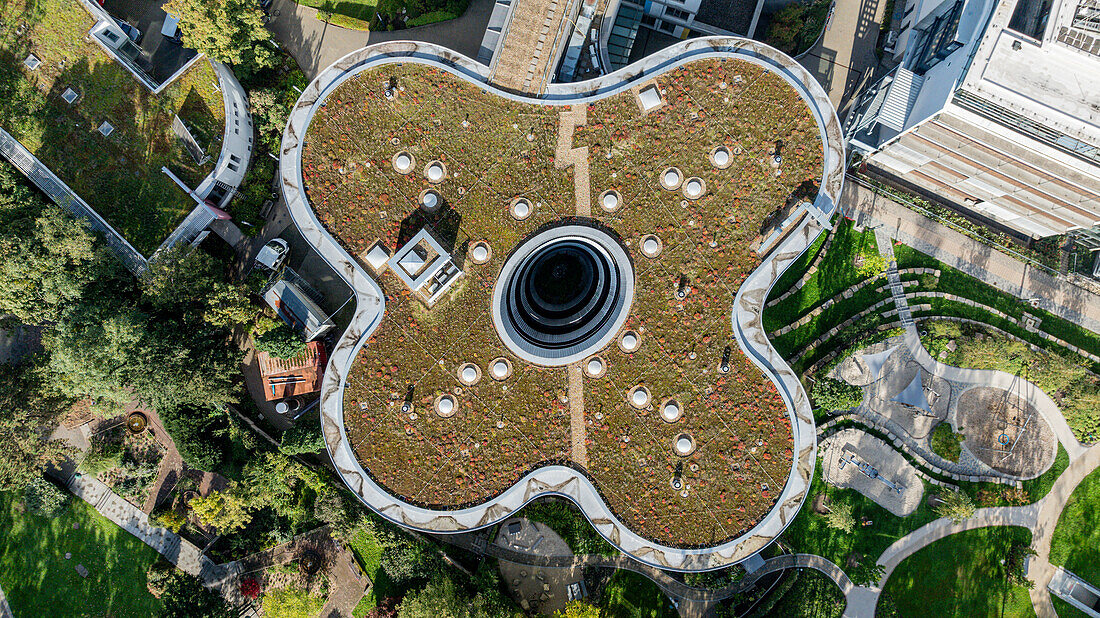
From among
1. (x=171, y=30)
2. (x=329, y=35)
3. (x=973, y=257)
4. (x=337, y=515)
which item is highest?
(x=329, y=35)

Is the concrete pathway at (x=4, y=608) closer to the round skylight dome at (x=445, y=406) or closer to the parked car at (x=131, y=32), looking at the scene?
the round skylight dome at (x=445, y=406)

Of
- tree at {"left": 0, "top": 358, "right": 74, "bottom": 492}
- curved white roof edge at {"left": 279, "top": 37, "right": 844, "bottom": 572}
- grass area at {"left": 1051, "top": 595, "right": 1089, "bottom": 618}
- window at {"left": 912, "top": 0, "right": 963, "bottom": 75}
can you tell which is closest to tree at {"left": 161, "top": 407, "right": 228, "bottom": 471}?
tree at {"left": 0, "top": 358, "right": 74, "bottom": 492}

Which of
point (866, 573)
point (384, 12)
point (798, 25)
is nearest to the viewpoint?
point (866, 573)

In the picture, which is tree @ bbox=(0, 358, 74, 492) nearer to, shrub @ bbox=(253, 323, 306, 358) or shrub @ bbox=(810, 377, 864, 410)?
shrub @ bbox=(253, 323, 306, 358)

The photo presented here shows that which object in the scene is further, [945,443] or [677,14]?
[677,14]

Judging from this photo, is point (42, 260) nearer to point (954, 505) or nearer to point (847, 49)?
point (847, 49)

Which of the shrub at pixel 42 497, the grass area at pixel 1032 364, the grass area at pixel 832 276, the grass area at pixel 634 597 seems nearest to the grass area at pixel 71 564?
the shrub at pixel 42 497

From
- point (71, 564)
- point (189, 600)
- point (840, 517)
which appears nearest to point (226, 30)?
point (189, 600)
